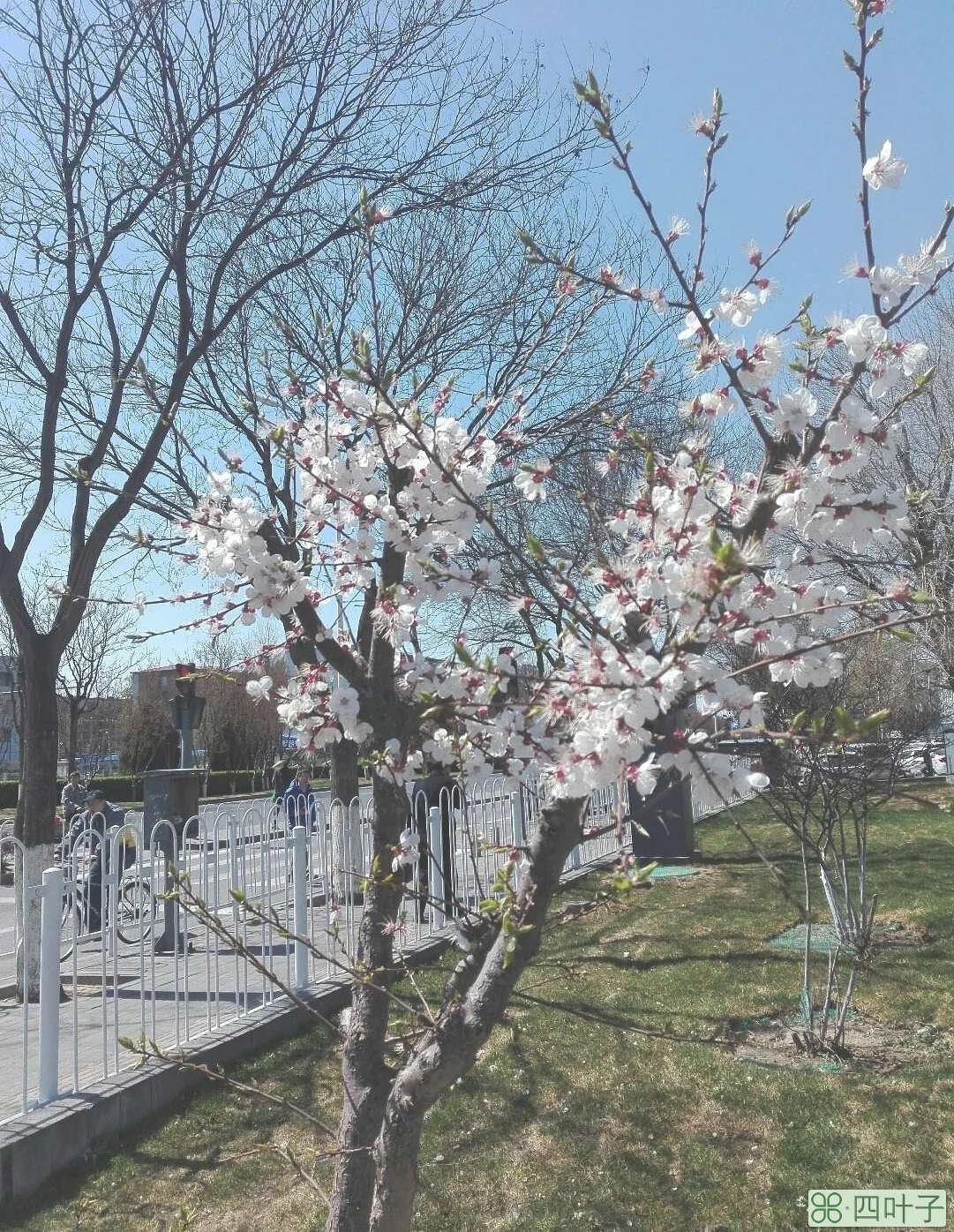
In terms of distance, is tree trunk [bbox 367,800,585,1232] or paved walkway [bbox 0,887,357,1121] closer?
Answer: tree trunk [bbox 367,800,585,1232]

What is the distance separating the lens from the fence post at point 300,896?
6207mm

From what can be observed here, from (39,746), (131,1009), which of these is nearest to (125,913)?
(39,746)

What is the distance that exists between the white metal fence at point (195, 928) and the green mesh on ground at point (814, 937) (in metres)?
1.79

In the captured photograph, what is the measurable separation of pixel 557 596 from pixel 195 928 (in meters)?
7.84

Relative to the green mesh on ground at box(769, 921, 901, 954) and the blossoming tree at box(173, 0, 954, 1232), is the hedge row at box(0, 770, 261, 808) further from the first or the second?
the blossoming tree at box(173, 0, 954, 1232)

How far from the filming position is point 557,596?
1.88 meters

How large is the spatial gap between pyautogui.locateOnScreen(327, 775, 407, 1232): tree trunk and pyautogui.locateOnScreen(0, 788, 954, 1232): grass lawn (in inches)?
10.9

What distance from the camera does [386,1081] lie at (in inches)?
105

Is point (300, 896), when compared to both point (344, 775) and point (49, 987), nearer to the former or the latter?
point (49, 987)

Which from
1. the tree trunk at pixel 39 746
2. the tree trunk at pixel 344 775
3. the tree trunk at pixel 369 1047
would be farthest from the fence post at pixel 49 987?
the tree trunk at pixel 344 775

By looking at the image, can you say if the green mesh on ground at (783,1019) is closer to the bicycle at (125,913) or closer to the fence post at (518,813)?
the bicycle at (125,913)

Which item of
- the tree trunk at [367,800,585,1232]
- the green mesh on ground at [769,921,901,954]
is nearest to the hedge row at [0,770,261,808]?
the green mesh on ground at [769,921,901,954]

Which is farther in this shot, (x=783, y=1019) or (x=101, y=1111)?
(x=783, y=1019)

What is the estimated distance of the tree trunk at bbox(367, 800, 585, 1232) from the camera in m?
2.12
